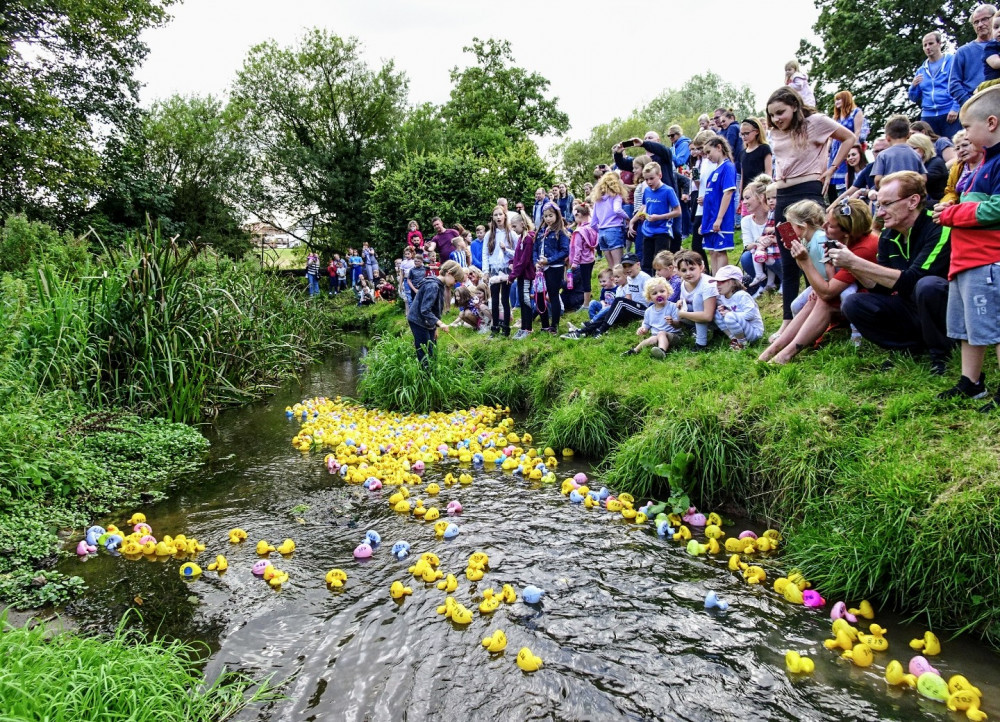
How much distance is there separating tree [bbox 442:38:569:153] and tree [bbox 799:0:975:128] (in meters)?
16.6

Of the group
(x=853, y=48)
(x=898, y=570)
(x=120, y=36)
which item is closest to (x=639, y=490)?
(x=898, y=570)

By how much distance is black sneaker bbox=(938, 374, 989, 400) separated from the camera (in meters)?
3.83

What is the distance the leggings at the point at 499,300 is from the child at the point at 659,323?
335 cm

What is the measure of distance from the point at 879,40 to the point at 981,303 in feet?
80.4

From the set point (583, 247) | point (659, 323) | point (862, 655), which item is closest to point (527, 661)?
point (862, 655)

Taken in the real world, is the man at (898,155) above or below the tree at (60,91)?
below

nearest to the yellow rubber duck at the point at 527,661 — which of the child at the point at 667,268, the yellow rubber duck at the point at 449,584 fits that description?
the yellow rubber duck at the point at 449,584

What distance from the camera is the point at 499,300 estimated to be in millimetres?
10758

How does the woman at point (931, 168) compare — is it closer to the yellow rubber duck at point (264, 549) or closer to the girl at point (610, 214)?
the girl at point (610, 214)

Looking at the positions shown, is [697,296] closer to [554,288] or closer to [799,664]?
[554,288]

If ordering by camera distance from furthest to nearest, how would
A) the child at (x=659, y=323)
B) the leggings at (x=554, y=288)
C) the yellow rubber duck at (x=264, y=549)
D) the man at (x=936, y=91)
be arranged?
the leggings at (x=554, y=288) → the man at (x=936, y=91) → the child at (x=659, y=323) → the yellow rubber duck at (x=264, y=549)

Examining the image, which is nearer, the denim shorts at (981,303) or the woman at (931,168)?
Result: the denim shorts at (981,303)

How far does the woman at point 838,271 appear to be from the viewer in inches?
200

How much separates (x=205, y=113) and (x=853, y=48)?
31.7 metres
